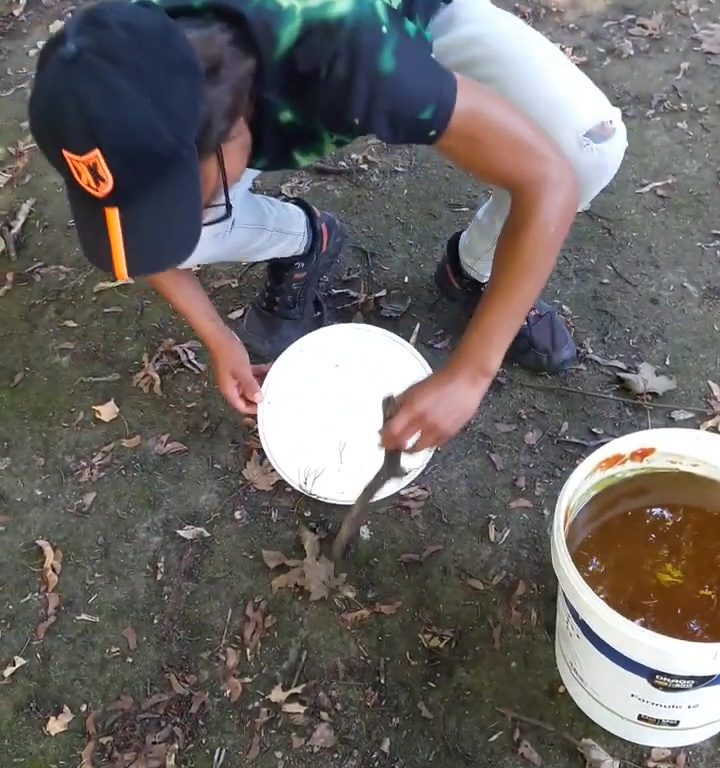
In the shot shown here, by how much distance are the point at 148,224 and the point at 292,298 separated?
115 cm

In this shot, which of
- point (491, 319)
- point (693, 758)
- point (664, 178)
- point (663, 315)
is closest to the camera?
point (491, 319)

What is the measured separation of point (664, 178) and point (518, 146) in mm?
1624

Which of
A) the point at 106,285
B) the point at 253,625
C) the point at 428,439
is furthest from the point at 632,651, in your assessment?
the point at 106,285

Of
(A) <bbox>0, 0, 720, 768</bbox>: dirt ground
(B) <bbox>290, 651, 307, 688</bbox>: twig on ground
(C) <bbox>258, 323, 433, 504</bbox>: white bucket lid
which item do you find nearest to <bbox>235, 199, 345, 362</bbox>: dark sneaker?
(A) <bbox>0, 0, 720, 768</bbox>: dirt ground

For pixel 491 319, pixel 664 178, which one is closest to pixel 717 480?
pixel 491 319

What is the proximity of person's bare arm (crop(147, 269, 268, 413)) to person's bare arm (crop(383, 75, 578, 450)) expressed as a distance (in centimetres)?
53

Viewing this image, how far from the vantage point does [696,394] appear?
2.39m

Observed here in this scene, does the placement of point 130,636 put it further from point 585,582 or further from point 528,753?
point 585,582

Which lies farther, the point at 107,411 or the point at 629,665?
the point at 107,411

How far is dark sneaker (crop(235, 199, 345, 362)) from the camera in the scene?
8.04 ft

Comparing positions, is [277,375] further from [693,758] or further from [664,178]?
[664,178]

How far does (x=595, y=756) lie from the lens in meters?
1.85

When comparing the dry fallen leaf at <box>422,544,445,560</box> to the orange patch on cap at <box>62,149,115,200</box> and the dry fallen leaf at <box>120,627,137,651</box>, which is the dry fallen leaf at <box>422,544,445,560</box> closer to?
the dry fallen leaf at <box>120,627,137,651</box>

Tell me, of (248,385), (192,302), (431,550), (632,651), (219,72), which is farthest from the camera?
(431,550)
